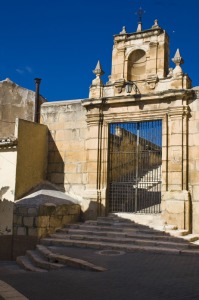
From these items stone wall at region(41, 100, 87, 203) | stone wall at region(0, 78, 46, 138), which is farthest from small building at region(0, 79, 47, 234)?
stone wall at region(0, 78, 46, 138)

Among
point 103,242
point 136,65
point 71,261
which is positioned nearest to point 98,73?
point 136,65

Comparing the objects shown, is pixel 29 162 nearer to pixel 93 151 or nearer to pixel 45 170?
pixel 45 170

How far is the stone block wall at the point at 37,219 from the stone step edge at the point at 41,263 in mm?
1008

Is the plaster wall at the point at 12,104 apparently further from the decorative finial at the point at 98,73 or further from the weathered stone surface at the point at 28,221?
the weathered stone surface at the point at 28,221

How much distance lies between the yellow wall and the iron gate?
2602mm

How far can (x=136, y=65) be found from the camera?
1253 centimetres

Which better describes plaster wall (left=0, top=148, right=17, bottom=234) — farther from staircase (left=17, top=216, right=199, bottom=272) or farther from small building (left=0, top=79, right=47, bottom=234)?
staircase (left=17, top=216, right=199, bottom=272)

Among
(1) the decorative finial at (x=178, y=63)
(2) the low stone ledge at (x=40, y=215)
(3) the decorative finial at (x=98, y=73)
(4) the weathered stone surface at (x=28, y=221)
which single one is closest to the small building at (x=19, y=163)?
(2) the low stone ledge at (x=40, y=215)

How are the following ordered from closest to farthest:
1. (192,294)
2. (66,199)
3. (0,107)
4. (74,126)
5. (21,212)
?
(192,294), (21,212), (66,199), (74,126), (0,107)

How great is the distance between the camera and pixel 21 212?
10.6 m

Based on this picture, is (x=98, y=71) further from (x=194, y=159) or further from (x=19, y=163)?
(x=194, y=159)

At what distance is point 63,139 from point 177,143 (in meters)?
4.32

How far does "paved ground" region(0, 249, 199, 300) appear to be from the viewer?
5277 mm

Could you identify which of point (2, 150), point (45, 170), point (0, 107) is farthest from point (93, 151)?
point (0, 107)
